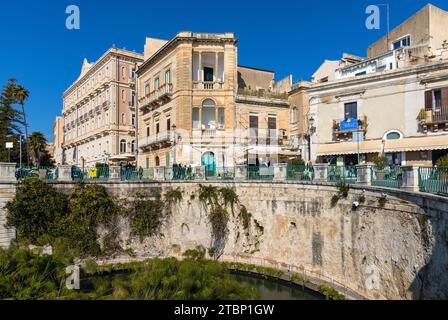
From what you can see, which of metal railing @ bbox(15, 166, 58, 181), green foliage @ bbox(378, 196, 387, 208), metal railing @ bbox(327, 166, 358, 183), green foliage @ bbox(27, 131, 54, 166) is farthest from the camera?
green foliage @ bbox(27, 131, 54, 166)

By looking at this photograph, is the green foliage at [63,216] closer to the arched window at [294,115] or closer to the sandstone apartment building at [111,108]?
the sandstone apartment building at [111,108]

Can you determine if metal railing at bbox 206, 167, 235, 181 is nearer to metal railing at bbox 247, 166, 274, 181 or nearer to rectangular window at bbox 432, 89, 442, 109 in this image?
metal railing at bbox 247, 166, 274, 181

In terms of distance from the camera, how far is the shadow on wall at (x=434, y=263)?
389 inches

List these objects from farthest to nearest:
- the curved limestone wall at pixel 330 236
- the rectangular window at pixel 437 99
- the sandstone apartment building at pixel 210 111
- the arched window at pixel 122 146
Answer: the arched window at pixel 122 146, the sandstone apartment building at pixel 210 111, the rectangular window at pixel 437 99, the curved limestone wall at pixel 330 236

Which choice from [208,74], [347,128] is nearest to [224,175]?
[347,128]

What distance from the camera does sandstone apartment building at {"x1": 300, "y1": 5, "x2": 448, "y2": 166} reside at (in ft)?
62.7

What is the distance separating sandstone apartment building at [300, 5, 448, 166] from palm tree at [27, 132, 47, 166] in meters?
30.9

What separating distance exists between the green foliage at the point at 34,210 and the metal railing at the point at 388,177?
51.3ft

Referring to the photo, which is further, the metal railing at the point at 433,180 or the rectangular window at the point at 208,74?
the rectangular window at the point at 208,74

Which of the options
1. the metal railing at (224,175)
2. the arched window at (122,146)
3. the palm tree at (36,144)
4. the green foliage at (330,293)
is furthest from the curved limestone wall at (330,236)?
the palm tree at (36,144)

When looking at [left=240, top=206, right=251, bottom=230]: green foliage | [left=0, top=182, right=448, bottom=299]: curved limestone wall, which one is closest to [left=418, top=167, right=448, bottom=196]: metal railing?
[left=0, top=182, right=448, bottom=299]: curved limestone wall

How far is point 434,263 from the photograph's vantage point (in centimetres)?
1035

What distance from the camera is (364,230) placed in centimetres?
1377

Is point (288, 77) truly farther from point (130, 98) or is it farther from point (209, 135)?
point (130, 98)
